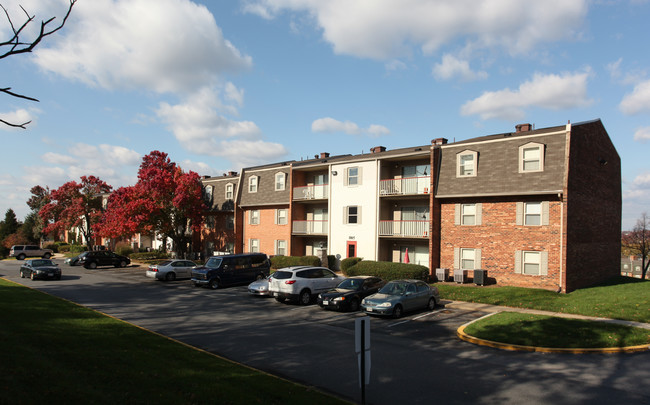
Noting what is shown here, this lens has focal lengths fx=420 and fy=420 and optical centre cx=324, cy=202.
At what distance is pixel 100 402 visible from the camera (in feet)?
19.9

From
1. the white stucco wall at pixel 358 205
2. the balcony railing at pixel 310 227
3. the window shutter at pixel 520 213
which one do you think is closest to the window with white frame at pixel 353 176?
the white stucco wall at pixel 358 205

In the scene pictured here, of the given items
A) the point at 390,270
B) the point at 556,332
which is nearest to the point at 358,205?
the point at 390,270

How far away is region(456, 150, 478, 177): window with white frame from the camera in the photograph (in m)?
24.9

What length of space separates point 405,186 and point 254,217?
16.3 m

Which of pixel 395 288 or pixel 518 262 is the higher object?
pixel 518 262

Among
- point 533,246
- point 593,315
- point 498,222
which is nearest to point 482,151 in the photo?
point 498,222

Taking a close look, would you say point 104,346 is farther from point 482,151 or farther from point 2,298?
point 482,151

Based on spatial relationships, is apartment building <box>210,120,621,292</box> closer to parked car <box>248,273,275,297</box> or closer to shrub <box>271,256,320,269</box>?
shrub <box>271,256,320,269</box>

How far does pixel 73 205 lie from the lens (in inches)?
1871

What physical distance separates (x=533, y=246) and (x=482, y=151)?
614 centimetres

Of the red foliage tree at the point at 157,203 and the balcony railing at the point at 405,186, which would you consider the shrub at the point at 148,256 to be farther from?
the balcony railing at the point at 405,186

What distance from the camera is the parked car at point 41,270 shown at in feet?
90.4

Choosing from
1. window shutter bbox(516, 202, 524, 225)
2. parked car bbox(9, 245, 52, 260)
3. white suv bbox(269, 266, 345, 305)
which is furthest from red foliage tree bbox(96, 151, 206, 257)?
window shutter bbox(516, 202, 524, 225)

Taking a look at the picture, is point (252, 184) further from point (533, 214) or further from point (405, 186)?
point (533, 214)
